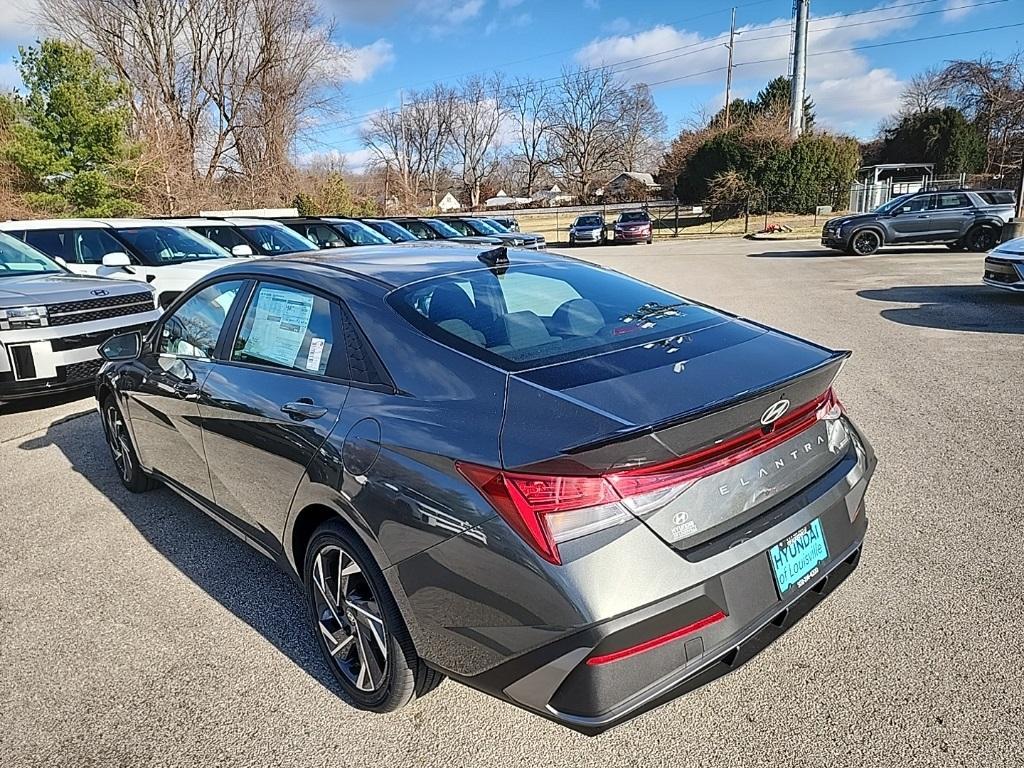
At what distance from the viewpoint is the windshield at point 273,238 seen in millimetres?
11559

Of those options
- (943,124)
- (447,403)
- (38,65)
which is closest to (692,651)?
(447,403)

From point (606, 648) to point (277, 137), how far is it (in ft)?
140

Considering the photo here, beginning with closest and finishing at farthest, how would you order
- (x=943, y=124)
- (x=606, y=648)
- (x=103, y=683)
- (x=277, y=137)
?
(x=606, y=648)
(x=103, y=683)
(x=277, y=137)
(x=943, y=124)

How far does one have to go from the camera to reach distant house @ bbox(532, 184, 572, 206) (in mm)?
71619

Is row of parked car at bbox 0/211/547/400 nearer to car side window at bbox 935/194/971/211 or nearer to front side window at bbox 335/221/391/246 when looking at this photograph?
front side window at bbox 335/221/391/246

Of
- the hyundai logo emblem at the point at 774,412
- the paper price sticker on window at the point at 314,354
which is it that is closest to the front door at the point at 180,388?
the paper price sticker on window at the point at 314,354

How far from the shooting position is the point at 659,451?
6.29 feet

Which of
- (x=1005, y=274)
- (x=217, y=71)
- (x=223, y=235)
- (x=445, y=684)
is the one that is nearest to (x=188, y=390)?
(x=445, y=684)

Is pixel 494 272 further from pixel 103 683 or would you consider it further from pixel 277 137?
pixel 277 137

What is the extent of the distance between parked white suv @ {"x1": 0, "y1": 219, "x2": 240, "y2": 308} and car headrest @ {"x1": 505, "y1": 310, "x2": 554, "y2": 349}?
746cm

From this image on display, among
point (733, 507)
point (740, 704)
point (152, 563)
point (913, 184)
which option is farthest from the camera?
point (913, 184)

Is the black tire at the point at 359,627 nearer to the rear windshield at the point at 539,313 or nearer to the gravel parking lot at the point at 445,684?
the gravel parking lot at the point at 445,684

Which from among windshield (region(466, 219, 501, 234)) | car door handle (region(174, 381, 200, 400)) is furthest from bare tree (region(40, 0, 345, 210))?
car door handle (region(174, 381, 200, 400))

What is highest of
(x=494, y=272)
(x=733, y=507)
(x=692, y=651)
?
(x=494, y=272)
